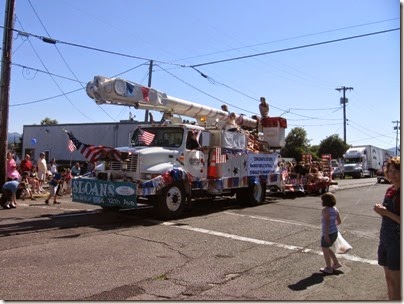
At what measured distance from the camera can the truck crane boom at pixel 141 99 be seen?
11156mm

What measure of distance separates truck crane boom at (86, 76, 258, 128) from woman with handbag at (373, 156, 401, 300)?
792 centimetres

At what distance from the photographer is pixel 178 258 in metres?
7.55

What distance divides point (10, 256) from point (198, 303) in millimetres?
3499

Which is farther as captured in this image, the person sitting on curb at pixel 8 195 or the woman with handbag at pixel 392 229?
the person sitting on curb at pixel 8 195

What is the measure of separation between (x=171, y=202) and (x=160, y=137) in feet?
7.15

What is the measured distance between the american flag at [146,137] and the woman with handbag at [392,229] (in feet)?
28.9

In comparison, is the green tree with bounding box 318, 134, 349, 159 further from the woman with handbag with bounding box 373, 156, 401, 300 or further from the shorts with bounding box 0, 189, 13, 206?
the woman with handbag with bounding box 373, 156, 401, 300

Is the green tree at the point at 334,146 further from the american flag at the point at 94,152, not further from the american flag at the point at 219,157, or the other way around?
the american flag at the point at 94,152

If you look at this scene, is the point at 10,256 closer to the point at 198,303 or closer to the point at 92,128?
the point at 198,303

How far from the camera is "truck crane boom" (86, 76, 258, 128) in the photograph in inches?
439

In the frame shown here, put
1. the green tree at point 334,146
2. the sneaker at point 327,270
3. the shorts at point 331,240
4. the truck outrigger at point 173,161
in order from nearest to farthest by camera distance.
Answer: the sneaker at point 327,270 < the shorts at point 331,240 < the truck outrigger at point 173,161 < the green tree at point 334,146

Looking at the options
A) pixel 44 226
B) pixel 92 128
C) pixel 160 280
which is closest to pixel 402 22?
pixel 160 280

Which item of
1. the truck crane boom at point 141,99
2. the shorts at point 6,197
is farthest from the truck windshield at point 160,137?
the shorts at point 6,197

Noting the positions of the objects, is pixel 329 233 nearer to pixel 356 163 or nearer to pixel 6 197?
pixel 6 197
